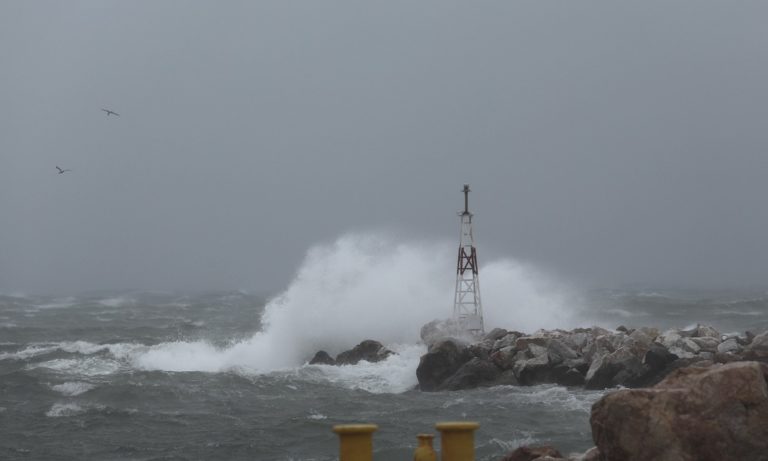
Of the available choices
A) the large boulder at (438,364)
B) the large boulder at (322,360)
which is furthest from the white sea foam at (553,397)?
the large boulder at (322,360)

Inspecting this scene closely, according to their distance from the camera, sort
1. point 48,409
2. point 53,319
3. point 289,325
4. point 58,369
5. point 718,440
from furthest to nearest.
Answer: point 53,319 < point 289,325 < point 58,369 < point 48,409 < point 718,440

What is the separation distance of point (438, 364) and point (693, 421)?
13.7 meters

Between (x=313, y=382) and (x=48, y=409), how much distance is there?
6479 millimetres

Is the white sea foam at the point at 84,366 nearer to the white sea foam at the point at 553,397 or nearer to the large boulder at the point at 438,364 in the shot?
the large boulder at the point at 438,364

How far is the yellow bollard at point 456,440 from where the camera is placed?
6805mm

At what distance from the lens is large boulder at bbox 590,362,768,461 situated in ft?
28.2

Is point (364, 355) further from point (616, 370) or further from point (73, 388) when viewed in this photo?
point (616, 370)

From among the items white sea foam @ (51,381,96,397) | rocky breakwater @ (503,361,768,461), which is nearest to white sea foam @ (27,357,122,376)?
white sea foam @ (51,381,96,397)

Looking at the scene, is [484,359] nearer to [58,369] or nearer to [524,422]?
[524,422]

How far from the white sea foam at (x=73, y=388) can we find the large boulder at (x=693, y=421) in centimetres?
1607

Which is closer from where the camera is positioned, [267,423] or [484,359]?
[267,423]

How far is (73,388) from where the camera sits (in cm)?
2252

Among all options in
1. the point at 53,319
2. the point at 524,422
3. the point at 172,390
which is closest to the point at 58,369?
the point at 172,390

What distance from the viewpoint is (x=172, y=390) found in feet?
74.2
